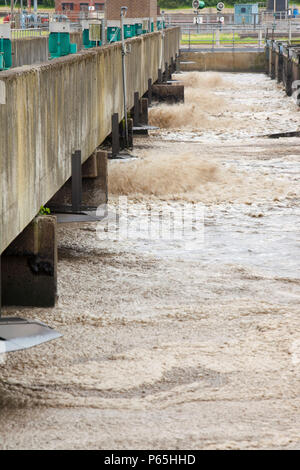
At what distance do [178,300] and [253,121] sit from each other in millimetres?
17746

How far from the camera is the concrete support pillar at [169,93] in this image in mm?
30391

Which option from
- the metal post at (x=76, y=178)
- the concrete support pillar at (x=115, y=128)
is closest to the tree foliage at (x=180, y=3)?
the concrete support pillar at (x=115, y=128)

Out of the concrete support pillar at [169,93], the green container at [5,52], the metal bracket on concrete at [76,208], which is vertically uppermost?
the green container at [5,52]

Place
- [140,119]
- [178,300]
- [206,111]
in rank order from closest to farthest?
[178,300] → [140,119] → [206,111]

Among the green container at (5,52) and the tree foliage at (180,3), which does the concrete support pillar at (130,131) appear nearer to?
the green container at (5,52)

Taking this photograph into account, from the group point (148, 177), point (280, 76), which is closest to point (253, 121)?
point (148, 177)

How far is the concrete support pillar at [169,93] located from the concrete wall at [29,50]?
3226mm

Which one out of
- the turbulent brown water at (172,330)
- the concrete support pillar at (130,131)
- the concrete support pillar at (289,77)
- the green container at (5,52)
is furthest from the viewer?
the concrete support pillar at (289,77)

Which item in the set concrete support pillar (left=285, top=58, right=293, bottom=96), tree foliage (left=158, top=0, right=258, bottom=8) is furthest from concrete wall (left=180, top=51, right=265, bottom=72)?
tree foliage (left=158, top=0, right=258, bottom=8)

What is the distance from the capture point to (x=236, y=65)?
50406 mm

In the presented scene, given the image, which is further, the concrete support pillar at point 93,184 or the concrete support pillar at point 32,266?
the concrete support pillar at point 93,184

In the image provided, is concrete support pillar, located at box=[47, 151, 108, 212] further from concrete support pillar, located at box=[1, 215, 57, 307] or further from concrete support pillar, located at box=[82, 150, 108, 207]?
concrete support pillar, located at box=[1, 215, 57, 307]

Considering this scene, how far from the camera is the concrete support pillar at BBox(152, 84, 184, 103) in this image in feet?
99.7

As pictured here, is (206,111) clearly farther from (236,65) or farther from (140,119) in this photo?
(236,65)
